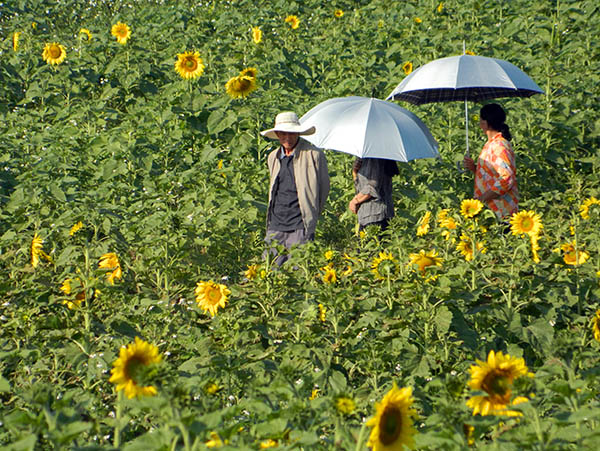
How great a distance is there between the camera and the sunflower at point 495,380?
220 cm

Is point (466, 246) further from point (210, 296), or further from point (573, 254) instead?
point (210, 296)

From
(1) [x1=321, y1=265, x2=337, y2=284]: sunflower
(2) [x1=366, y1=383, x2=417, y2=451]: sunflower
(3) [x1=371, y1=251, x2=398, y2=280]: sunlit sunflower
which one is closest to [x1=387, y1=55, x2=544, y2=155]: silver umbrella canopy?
(3) [x1=371, y1=251, x2=398, y2=280]: sunlit sunflower

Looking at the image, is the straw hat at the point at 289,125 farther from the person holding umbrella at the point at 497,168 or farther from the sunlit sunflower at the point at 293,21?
the sunlit sunflower at the point at 293,21

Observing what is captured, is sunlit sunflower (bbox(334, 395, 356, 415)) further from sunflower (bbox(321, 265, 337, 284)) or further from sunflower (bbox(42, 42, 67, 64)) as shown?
sunflower (bbox(42, 42, 67, 64))

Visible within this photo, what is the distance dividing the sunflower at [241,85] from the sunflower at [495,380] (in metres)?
4.26

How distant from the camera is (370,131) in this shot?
4.95m

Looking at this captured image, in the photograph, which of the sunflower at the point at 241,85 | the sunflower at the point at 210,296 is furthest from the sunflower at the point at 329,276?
the sunflower at the point at 241,85

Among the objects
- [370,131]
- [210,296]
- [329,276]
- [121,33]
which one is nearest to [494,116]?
[370,131]

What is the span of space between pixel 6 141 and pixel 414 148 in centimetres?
362

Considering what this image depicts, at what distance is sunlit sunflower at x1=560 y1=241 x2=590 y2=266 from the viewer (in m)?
4.04

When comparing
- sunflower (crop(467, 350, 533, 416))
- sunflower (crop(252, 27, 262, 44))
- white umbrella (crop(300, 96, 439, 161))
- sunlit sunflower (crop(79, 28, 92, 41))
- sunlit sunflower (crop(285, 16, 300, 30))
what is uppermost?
sunlit sunflower (crop(285, 16, 300, 30))

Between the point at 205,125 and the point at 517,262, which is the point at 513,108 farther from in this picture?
the point at 517,262

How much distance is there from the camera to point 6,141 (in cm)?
633

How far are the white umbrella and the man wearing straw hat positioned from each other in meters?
0.13
